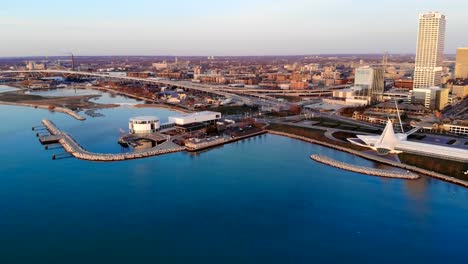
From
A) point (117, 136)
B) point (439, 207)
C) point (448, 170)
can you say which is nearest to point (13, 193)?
point (117, 136)

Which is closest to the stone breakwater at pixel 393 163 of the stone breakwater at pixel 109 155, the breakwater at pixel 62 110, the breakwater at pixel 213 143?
the breakwater at pixel 213 143

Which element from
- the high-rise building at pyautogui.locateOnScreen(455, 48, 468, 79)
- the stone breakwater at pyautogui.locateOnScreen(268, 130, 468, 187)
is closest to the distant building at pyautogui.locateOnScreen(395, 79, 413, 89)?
the high-rise building at pyautogui.locateOnScreen(455, 48, 468, 79)

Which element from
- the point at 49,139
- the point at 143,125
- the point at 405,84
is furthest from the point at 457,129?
the point at 405,84

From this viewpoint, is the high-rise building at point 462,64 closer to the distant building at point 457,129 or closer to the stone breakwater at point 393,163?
the distant building at point 457,129

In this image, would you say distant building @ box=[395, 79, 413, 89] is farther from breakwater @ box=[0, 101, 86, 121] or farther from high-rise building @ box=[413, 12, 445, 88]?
breakwater @ box=[0, 101, 86, 121]

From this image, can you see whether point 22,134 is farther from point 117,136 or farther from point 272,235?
point 272,235
